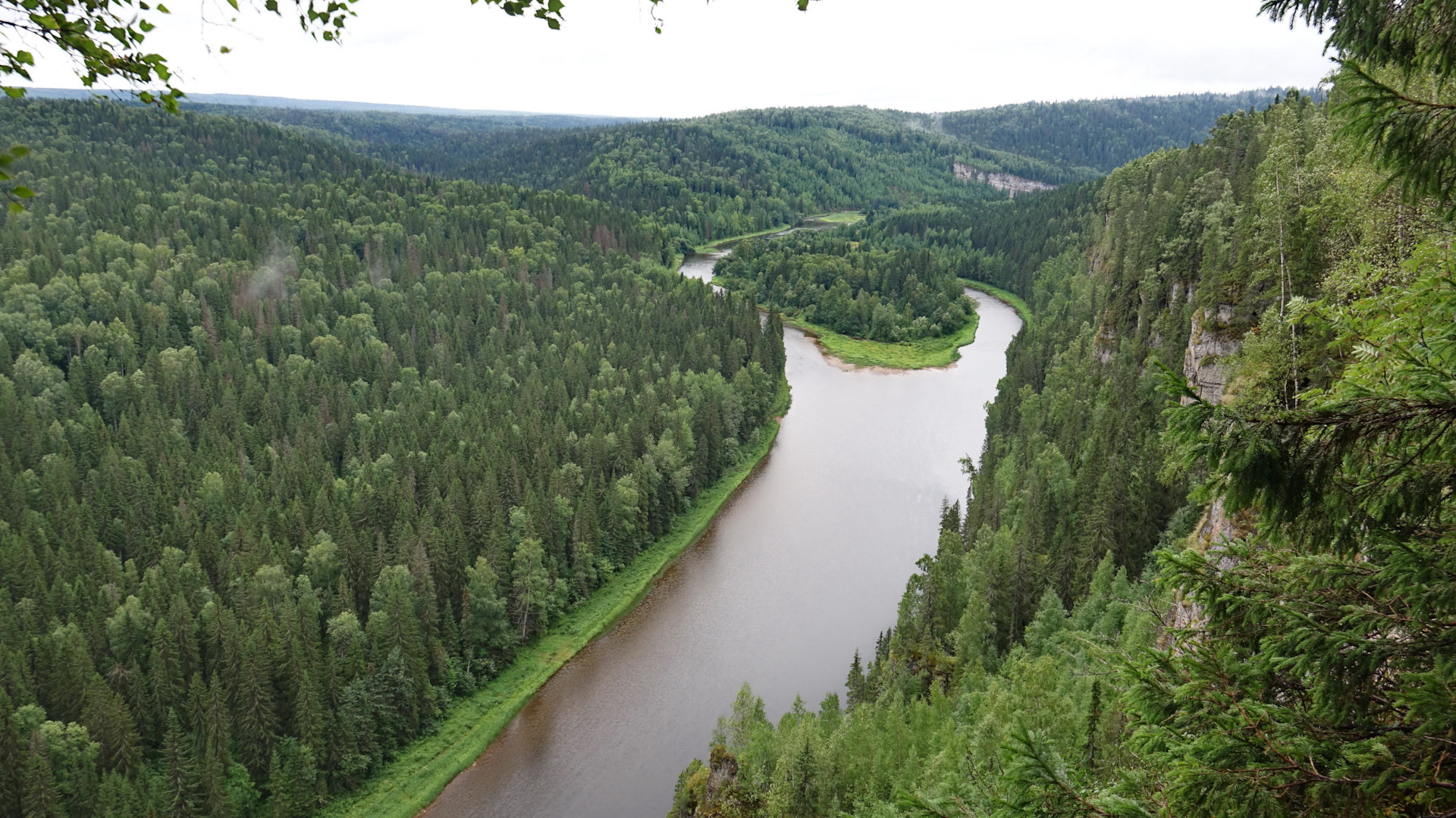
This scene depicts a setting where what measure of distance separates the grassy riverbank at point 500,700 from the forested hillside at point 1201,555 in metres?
13.3

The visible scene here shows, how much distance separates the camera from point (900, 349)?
12569cm

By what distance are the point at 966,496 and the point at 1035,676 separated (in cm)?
4157

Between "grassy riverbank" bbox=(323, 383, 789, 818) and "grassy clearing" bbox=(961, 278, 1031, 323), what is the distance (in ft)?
284

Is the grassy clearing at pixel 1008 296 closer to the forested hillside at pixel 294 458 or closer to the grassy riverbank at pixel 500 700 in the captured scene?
the forested hillside at pixel 294 458

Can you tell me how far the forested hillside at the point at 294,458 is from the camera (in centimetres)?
4369

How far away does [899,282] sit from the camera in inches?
5802

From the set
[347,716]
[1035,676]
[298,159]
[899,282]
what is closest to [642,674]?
[347,716]

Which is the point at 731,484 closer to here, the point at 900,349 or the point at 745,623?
the point at 745,623

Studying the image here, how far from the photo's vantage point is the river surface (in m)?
44.9

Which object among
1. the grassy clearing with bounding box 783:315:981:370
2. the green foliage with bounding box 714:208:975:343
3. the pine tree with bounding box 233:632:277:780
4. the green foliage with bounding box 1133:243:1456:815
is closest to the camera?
the green foliage with bounding box 1133:243:1456:815

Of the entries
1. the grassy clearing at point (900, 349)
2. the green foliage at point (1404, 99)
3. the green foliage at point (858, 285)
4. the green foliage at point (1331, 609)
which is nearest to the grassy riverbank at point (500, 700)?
the green foliage at point (1331, 609)

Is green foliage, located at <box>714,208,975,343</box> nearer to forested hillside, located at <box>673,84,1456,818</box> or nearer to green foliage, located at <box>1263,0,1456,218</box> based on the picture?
forested hillside, located at <box>673,84,1456,818</box>

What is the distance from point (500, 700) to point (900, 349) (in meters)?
88.0

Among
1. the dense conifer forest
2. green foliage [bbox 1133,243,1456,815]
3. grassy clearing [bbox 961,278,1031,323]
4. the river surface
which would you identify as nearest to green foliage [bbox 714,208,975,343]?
the dense conifer forest
